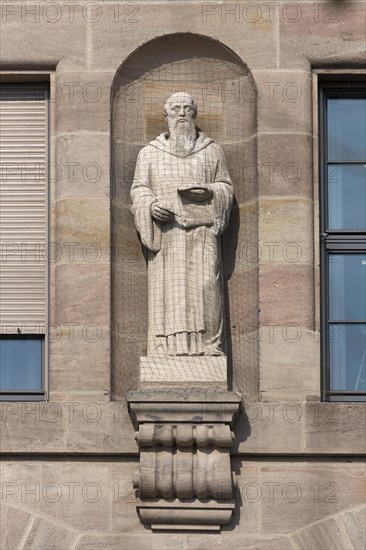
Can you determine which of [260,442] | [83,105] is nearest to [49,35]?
[83,105]

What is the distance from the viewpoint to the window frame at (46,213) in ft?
67.2

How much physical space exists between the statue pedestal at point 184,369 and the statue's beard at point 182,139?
1.58 meters

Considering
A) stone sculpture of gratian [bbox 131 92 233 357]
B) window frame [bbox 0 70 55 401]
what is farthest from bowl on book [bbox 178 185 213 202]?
window frame [bbox 0 70 55 401]

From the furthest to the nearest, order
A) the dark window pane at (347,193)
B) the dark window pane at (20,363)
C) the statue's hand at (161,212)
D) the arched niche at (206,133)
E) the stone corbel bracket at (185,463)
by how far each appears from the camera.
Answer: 1. the dark window pane at (347,193)
2. the dark window pane at (20,363)
3. the arched niche at (206,133)
4. the statue's hand at (161,212)
5. the stone corbel bracket at (185,463)

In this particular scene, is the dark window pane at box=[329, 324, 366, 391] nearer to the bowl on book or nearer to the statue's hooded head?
the bowl on book

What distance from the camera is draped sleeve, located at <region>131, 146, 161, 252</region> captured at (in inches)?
801

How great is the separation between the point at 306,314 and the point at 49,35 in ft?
A: 9.48

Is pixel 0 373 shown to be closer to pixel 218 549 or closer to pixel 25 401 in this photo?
pixel 25 401

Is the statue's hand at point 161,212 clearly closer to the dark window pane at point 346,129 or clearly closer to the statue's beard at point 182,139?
the statue's beard at point 182,139

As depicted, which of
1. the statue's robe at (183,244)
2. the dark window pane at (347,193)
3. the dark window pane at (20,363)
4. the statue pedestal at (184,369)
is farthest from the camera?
the dark window pane at (347,193)

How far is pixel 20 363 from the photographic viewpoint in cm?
2058

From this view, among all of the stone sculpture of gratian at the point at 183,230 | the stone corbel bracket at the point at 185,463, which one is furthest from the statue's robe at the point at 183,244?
the stone corbel bracket at the point at 185,463

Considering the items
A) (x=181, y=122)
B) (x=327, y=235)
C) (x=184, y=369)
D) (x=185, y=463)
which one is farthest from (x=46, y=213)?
(x=185, y=463)

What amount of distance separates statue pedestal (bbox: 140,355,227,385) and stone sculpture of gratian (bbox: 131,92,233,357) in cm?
6
